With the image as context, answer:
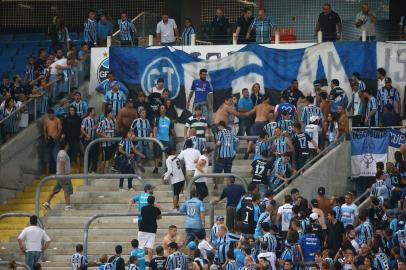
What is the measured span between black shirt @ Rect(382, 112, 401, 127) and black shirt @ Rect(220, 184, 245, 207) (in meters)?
4.46

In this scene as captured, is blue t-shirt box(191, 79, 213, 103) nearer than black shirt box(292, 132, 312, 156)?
No

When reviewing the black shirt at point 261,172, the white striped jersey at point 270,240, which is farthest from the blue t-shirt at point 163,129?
the white striped jersey at point 270,240

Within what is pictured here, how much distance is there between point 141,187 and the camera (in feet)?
112

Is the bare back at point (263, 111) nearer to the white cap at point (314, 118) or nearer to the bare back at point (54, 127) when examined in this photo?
the white cap at point (314, 118)

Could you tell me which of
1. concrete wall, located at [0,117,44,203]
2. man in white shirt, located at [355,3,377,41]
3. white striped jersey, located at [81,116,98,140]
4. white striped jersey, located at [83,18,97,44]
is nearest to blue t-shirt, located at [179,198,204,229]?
white striped jersey, located at [81,116,98,140]

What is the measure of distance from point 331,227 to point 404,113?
6.95 metres

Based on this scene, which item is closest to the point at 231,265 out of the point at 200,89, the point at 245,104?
the point at 245,104

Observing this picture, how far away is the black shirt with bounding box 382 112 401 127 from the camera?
112 ft

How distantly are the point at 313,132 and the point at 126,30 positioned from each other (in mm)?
7158

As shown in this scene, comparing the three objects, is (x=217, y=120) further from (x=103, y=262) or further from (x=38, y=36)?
(x=38, y=36)

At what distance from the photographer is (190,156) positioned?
3291 cm

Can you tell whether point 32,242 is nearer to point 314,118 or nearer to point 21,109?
point 21,109

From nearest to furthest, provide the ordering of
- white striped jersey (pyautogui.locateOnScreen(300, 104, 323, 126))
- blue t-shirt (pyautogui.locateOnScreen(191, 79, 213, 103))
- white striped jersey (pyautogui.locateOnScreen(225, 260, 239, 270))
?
white striped jersey (pyautogui.locateOnScreen(225, 260, 239, 270)) < white striped jersey (pyautogui.locateOnScreen(300, 104, 323, 126)) < blue t-shirt (pyautogui.locateOnScreen(191, 79, 213, 103))

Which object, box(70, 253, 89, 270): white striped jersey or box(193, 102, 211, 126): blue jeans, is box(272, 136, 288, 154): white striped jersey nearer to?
box(193, 102, 211, 126): blue jeans
